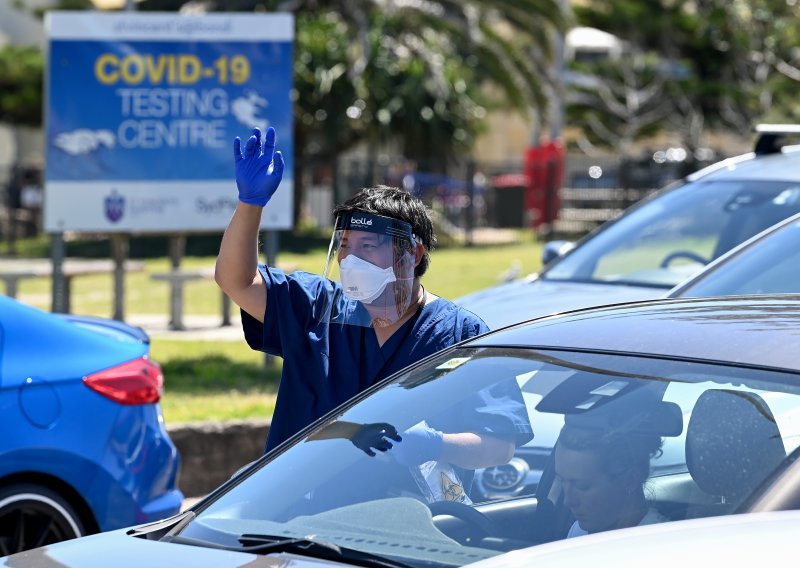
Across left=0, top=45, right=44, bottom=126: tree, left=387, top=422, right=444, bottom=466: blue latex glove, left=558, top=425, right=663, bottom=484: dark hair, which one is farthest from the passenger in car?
left=0, top=45, right=44, bottom=126: tree

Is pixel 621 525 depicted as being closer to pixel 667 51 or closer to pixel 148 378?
pixel 148 378

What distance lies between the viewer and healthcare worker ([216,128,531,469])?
13.3ft

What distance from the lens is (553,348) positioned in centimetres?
330

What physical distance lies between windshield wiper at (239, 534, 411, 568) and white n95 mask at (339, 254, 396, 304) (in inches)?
44.7

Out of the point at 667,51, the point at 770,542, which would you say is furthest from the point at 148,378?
the point at 667,51

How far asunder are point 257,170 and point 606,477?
62.9 inches

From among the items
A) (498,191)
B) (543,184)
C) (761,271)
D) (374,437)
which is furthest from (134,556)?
(498,191)

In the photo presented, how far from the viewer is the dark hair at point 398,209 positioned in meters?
4.05

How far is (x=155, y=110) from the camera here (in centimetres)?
1070

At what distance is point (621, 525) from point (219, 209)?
8430mm

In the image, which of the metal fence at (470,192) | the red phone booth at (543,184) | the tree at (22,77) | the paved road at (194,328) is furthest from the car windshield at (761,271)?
the tree at (22,77)

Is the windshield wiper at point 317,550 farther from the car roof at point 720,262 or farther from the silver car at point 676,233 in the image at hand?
the silver car at point 676,233

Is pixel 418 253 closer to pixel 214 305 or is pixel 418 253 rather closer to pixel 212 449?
pixel 212 449

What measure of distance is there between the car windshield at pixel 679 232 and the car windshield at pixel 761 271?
962 millimetres
